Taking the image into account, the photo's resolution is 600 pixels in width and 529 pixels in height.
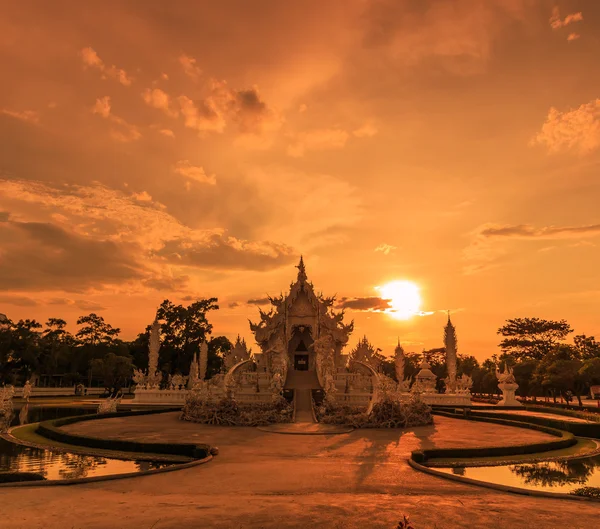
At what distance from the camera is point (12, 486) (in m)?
11.8

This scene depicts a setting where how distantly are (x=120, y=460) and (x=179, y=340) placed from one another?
6482cm

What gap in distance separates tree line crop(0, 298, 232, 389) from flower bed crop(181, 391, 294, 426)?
4314 centimetres

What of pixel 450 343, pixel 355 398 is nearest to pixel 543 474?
pixel 355 398

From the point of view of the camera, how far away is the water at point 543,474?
541 inches

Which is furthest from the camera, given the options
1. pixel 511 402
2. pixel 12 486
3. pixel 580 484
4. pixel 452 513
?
pixel 511 402

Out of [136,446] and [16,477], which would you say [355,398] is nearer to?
[136,446]

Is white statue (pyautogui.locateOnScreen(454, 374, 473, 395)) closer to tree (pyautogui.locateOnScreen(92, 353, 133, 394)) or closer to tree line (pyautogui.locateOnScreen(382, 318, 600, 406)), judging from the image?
tree line (pyautogui.locateOnScreen(382, 318, 600, 406))

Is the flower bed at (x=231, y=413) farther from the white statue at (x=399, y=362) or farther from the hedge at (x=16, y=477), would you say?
the white statue at (x=399, y=362)

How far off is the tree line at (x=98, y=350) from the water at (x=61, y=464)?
53367mm

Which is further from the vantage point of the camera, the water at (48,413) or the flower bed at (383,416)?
the water at (48,413)

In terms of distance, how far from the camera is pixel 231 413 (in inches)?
1109

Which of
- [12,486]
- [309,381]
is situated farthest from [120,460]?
[309,381]

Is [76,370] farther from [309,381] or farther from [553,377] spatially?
[553,377]

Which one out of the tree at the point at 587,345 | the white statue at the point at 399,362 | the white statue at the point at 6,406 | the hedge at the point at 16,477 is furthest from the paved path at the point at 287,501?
the tree at the point at 587,345
